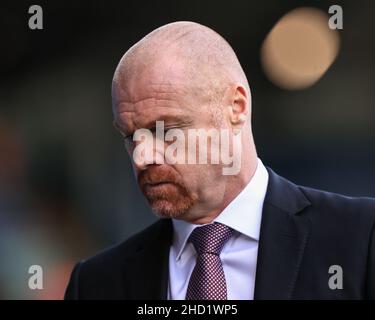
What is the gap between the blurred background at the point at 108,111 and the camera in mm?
2992

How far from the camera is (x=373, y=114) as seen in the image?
314 cm

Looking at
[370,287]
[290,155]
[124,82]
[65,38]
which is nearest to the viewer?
[370,287]

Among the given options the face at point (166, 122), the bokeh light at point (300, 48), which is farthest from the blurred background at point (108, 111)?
the face at point (166, 122)

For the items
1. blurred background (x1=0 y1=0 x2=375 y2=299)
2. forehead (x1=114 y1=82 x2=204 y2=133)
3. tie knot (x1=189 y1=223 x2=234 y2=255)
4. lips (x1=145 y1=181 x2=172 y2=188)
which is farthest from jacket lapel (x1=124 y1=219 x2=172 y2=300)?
blurred background (x1=0 y1=0 x2=375 y2=299)

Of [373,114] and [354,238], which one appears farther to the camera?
[373,114]

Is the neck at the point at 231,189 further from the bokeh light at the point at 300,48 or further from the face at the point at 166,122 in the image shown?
the bokeh light at the point at 300,48

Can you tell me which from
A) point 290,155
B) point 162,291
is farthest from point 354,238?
point 290,155

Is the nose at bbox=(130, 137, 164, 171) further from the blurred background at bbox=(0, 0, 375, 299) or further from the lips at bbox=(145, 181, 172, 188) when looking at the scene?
the blurred background at bbox=(0, 0, 375, 299)

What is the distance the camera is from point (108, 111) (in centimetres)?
347

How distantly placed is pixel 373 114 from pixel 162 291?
1.90 meters

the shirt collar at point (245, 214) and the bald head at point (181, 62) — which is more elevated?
the bald head at point (181, 62)

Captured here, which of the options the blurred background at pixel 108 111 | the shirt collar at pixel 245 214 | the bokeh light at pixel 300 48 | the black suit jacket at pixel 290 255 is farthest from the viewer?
the blurred background at pixel 108 111

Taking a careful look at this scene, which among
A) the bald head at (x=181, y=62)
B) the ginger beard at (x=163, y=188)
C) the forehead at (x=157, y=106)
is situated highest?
the bald head at (x=181, y=62)

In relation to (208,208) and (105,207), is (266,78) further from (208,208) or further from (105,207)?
(208,208)
